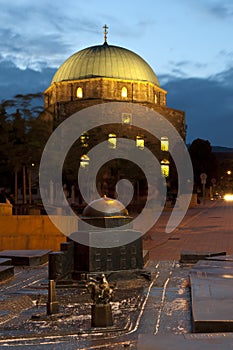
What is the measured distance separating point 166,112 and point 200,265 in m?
51.6

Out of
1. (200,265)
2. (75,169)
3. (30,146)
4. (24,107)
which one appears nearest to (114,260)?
(200,265)

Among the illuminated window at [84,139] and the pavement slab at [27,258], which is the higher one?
the illuminated window at [84,139]

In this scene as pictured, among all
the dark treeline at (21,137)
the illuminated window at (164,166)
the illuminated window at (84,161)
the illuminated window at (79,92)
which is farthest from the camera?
the illuminated window at (79,92)

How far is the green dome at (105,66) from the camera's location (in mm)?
55594

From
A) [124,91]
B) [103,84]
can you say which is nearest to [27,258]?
[103,84]

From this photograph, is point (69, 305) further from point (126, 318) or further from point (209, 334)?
point (209, 334)

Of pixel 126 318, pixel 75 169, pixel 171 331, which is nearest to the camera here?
pixel 171 331

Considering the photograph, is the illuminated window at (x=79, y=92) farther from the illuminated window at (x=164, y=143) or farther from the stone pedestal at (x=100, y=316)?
the stone pedestal at (x=100, y=316)

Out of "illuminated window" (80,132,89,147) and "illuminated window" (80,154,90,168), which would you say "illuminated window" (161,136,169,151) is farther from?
"illuminated window" (80,154,90,168)

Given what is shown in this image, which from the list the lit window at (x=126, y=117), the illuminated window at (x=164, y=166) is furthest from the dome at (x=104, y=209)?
the lit window at (x=126, y=117)

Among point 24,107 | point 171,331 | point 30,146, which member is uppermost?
point 24,107

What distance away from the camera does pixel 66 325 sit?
5094mm

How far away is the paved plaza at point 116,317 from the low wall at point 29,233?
2.80 m

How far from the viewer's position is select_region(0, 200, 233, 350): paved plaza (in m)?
4.33
